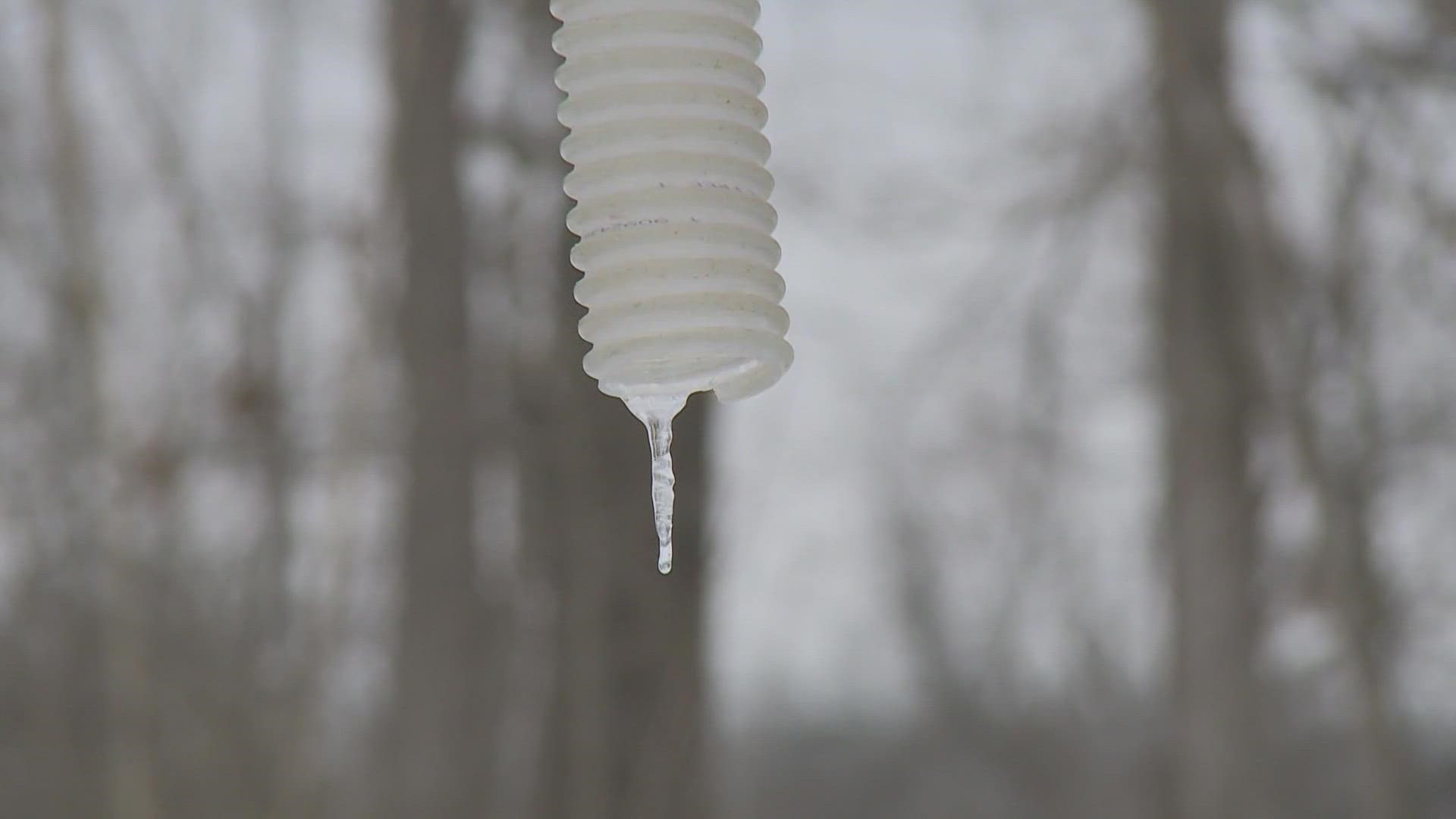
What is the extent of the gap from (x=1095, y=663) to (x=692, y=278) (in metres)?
5.57

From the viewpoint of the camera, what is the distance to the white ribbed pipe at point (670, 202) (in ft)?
1.33

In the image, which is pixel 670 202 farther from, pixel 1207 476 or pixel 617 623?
pixel 1207 476

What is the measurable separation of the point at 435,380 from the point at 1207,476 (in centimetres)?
181

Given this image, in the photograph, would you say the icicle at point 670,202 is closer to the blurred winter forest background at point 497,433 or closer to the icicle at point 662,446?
the icicle at point 662,446

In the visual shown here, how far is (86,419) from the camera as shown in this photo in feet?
11.0

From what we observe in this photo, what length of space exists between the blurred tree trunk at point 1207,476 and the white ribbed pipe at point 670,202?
10.2ft

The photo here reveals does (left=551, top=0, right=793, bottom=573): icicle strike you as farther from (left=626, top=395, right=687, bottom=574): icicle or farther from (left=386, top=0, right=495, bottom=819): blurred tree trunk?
(left=386, top=0, right=495, bottom=819): blurred tree trunk

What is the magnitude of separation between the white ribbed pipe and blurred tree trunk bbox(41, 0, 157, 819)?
202 centimetres

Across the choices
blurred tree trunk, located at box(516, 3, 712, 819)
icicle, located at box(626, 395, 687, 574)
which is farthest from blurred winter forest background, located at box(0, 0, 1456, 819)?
icicle, located at box(626, 395, 687, 574)

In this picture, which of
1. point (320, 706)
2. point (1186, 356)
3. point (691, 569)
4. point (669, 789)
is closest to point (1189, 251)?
point (1186, 356)

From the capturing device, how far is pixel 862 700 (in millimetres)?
6965

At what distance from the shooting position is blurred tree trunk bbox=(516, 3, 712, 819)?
259 centimetres

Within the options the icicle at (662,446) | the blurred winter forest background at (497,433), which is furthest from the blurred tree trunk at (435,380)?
the icicle at (662,446)

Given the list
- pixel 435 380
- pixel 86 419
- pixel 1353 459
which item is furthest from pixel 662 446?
pixel 1353 459
